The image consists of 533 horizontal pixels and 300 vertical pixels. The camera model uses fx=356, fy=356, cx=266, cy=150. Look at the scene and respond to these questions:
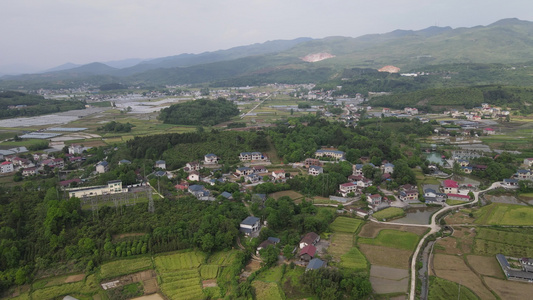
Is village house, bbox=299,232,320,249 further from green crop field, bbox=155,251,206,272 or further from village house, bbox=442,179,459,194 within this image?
village house, bbox=442,179,459,194

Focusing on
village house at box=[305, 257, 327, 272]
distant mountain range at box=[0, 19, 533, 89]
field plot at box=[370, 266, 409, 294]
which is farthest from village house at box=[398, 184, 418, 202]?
distant mountain range at box=[0, 19, 533, 89]

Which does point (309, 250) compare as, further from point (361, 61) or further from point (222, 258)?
point (361, 61)

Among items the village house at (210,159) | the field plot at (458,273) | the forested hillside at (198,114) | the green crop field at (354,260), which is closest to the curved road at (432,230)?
the field plot at (458,273)

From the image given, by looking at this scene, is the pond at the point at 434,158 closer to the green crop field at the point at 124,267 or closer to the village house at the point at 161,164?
the village house at the point at 161,164

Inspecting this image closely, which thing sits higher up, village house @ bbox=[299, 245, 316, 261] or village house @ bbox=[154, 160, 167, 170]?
village house @ bbox=[154, 160, 167, 170]

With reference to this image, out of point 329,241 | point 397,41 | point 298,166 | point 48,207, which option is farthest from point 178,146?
point 397,41

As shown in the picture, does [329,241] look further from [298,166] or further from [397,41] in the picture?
[397,41]

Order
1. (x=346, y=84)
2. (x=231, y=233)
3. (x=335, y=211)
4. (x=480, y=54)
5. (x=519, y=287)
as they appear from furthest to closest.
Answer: (x=480, y=54) < (x=346, y=84) < (x=335, y=211) < (x=231, y=233) < (x=519, y=287)
